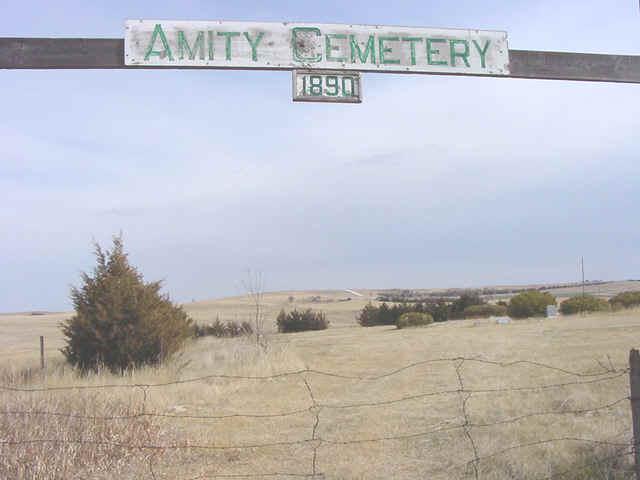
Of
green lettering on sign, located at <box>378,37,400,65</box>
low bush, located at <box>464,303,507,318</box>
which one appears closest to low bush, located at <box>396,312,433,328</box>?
low bush, located at <box>464,303,507,318</box>

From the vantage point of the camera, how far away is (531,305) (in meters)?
28.5

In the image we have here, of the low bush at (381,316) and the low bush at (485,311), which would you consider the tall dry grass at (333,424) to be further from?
the low bush at (381,316)

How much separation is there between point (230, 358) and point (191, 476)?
8.92 m

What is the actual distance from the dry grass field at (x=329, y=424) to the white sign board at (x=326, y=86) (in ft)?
11.7

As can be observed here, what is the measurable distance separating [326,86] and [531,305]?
2514cm

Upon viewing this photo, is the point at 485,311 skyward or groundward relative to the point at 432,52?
groundward

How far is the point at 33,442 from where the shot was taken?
6523 mm

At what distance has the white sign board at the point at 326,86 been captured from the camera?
17.2 ft

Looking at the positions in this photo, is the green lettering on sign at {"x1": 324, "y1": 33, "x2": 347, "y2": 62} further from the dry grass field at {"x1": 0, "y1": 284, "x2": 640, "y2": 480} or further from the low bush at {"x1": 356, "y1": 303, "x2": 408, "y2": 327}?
the low bush at {"x1": 356, "y1": 303, "x2": 408, "y2": 327}

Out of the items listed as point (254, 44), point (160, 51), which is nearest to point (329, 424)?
point (254, 44)

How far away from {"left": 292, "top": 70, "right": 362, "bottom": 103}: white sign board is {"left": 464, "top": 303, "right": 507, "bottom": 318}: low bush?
27.2 m

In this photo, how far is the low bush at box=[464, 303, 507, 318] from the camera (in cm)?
3131

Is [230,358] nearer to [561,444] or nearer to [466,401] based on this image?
[466,401]

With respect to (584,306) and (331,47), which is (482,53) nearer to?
(331,47)
